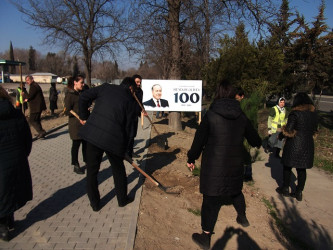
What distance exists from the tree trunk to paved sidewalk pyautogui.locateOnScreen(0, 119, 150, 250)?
4664mm

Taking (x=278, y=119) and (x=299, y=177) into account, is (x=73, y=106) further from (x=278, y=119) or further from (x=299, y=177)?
(x=278, y=119)

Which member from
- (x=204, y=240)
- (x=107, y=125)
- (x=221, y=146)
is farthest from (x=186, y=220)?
(x=107, y=125)

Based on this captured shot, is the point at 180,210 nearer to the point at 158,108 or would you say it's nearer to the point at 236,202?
the point at 236,202

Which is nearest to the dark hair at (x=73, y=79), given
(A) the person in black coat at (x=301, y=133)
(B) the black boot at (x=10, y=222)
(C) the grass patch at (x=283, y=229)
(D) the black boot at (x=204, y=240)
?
(B) the black boot at (x=10, y=222)

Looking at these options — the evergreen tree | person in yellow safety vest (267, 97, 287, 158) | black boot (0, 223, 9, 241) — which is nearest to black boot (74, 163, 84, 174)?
black boot (0, 223, 9, 241)

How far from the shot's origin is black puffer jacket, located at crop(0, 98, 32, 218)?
294 centimetres

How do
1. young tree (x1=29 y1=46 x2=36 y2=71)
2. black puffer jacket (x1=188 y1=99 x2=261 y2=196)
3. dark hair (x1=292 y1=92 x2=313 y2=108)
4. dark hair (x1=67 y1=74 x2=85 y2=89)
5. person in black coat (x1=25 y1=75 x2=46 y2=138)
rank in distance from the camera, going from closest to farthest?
black puffer jacket (x1=188 y1=99 x2=261 y2=196) < dark hair (x1=292 y1=92 x2=313 y2=108) < dark hair (x1=67 y1=74 x2=85 y2=89) < person in black coat (x1=25 y1=75 x2=46 y2=138) < young tree (x1=29 y1=46 x2=36 y2=71)

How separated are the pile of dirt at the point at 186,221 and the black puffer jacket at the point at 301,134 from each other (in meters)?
0.92

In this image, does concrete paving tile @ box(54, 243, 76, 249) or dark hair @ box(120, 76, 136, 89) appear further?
dark hair @ box(120, 76, 136, 89)

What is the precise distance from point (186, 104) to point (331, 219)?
6543 mm

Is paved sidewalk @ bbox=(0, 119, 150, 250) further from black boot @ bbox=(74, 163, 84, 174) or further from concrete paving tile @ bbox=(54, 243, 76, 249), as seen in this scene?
black boot @ bbox=(74, 163, 84, 174)

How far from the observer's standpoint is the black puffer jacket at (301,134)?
171 inches

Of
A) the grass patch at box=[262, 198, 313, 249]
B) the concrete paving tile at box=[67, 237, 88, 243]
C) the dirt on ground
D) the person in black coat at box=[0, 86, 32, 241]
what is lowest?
the grass patch at box=[262, 198, 313, 249]

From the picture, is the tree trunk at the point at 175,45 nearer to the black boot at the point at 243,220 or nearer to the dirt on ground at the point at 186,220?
the dirt on ground at the point at 186,220
